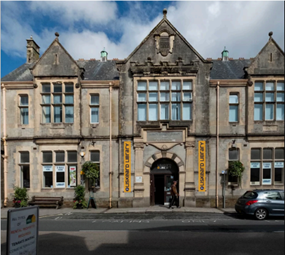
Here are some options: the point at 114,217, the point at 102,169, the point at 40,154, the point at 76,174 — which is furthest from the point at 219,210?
the point at 40,154

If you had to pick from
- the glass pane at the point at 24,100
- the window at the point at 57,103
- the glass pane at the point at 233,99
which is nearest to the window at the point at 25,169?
the window at the point at 57,103

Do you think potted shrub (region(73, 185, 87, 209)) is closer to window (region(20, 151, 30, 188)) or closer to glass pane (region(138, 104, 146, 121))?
window (region(20, 151, 30, 188))

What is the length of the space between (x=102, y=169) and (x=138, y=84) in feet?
19.4

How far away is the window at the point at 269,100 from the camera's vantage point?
13.2m

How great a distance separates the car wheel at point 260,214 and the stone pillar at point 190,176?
12.4 feet

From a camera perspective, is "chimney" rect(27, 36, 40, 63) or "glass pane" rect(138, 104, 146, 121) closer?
"glass pane" rect(138, 104, 146, 121)

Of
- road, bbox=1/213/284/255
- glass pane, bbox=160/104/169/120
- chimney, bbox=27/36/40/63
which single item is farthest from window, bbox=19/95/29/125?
glass pane, bbox=160/104/169/120

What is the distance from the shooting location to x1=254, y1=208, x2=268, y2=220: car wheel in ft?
33.6

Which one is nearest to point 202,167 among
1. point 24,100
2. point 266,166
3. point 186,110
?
point 186,110

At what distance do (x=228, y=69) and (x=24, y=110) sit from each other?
1438cm

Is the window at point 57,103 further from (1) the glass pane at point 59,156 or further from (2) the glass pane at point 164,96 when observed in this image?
(2) the glass pane at point 164,96

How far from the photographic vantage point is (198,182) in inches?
531

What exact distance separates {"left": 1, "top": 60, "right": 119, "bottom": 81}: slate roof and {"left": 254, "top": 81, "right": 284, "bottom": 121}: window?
9262 mm

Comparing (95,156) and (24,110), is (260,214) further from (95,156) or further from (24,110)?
(24,110)
